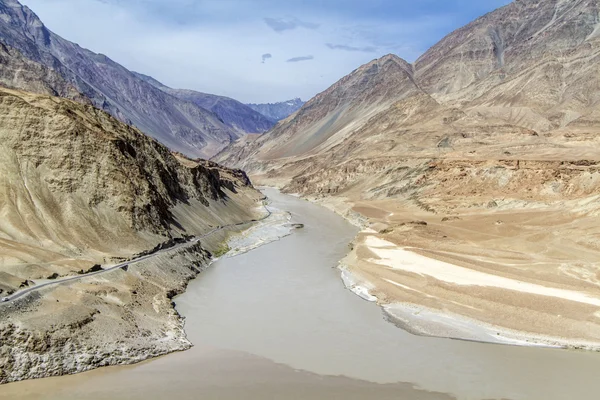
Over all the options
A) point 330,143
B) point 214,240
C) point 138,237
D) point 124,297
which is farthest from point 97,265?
point 330,143

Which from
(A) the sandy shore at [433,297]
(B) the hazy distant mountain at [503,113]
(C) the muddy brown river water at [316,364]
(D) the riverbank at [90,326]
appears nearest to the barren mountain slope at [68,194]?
(D) the riverbank at [90,326]

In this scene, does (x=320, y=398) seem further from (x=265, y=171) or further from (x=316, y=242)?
(x=265, y=171)

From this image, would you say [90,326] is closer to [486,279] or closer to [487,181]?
[486,279]

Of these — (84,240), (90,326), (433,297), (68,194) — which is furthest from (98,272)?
(433,297)

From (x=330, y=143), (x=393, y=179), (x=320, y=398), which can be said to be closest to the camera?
(x=320, y=398)

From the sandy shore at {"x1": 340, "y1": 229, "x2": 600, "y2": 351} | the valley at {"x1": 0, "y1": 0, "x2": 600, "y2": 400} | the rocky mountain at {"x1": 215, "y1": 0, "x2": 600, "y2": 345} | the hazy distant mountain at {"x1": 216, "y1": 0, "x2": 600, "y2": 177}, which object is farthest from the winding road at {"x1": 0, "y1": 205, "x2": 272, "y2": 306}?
the hazy distant mountain at {"x1": 216, "y1": 0, "x2": 600, "y2": 177}
